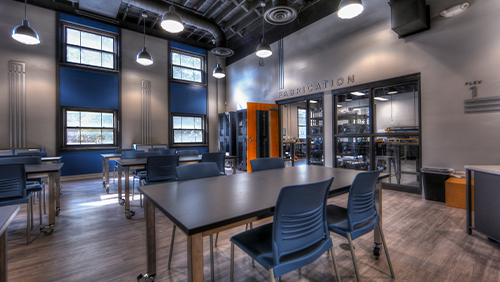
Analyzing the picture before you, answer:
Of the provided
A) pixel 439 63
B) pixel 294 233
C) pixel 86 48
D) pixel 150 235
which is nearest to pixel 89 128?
pixel 86 48

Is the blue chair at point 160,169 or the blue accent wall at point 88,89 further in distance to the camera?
the blue accent wall at point 88,89

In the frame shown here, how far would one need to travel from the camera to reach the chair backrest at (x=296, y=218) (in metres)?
1.20

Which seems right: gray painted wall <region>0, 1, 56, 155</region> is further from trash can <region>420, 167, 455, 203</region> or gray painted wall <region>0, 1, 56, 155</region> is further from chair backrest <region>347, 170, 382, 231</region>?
trash can <region>420, 167, 455, 203</region>

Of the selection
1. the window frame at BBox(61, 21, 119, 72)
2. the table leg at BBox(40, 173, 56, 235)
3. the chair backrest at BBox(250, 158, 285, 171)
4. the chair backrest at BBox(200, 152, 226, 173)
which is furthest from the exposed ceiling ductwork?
the table leg at BBox(40, 173, 56, 235)

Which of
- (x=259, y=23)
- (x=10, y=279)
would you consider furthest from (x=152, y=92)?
(x=10, y=279)

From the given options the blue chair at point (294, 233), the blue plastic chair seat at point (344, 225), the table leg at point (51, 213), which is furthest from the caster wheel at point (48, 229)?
the blue plastic chair seat at point (344, 225)

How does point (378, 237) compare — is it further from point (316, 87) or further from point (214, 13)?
point (214, 13)

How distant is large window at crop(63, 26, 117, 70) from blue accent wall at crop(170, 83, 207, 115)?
2.09m

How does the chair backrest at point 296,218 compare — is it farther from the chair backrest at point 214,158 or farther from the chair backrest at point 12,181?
the chair backrest at point 12,181

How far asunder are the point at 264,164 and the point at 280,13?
3359 millimetres

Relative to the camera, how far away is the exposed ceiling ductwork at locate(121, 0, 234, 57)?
5926mm

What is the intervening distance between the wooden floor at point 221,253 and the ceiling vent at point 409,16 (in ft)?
11.0

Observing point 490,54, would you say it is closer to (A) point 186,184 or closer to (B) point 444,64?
(B) point 444,64

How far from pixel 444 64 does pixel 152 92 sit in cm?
811
